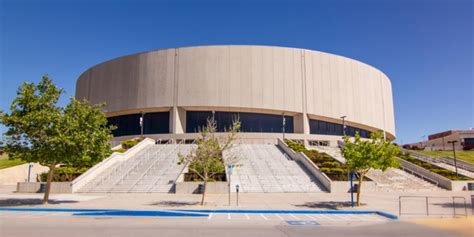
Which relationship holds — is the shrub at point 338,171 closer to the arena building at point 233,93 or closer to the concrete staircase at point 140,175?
the concrete staircase at point 140,175

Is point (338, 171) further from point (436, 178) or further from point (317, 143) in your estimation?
point (317, 143)

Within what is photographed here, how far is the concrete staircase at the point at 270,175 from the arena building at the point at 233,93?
1372 cm

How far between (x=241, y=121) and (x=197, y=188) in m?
29.4

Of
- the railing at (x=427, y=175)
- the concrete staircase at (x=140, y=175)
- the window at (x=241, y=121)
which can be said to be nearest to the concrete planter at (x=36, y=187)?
the concrete staircase at (x=140, y=175)

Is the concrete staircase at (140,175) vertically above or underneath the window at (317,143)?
underneath

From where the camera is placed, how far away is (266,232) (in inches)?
455

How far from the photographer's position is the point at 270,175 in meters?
31.0

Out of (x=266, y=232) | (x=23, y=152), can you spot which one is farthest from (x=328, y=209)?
(x=23, y=152)

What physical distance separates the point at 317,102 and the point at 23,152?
45.6m

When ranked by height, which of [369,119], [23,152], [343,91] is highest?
[343,91]

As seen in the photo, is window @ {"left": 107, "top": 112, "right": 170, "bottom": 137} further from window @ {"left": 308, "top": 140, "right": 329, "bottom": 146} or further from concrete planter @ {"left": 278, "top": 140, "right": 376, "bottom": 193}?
concrete planter @ {"left": 278, "top": 140, "right": 376, "bottom": 193}

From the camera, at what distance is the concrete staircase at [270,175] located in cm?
2739

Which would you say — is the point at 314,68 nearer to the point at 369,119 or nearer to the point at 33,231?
the point at 369,119

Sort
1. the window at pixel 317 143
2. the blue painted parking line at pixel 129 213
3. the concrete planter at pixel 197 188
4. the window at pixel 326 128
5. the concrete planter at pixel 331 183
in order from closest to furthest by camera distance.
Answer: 1. the blue painted parking line at pixel 129 213
2. the concrete planter at pixel 197 188
3. the concrete planter at pixel 331 183
4. the window at pixel 317 143
5. the window at pixel 326 128
